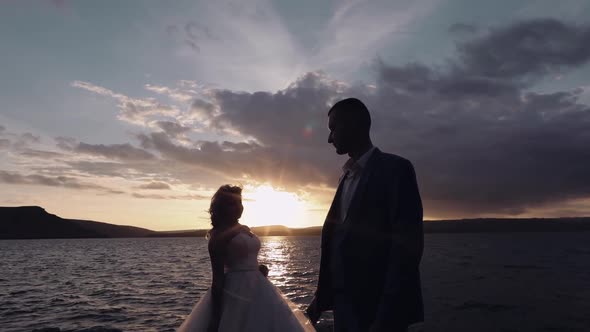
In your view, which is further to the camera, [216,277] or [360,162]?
[216,277]

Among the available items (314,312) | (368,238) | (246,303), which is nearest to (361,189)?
(368,238)

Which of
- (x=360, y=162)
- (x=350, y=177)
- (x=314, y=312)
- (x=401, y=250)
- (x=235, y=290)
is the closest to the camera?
(x=401, y=250)

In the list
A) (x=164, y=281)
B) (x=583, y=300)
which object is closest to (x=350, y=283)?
(x=583, y=300)

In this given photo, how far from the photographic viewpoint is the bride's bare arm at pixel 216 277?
4.65m

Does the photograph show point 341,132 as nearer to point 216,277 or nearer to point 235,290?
point 216,277

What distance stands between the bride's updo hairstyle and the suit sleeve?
110 inches

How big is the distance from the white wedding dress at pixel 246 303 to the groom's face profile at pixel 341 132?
2.42 meters

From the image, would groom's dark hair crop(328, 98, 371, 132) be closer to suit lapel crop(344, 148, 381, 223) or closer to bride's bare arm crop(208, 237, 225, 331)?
suit lapel crop(344, 148, 381, 223)

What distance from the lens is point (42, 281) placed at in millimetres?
38062

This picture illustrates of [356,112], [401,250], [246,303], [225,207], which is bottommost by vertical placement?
[246,303]

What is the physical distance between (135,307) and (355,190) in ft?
76.0

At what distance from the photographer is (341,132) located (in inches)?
124

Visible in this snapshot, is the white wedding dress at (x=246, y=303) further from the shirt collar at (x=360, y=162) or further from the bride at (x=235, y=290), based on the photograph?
the shirt collar at (x=360, y=162)

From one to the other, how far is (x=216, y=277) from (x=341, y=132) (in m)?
2.64
